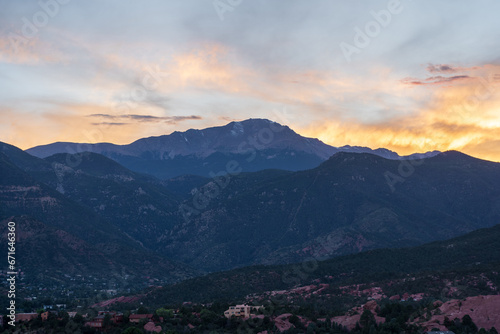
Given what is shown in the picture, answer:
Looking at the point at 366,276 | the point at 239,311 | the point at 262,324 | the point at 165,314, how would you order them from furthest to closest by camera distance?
the point at 366,276 < the point at 239,311 < the point at 165,314 < the point at 262,324

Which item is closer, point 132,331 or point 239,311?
point 132,331

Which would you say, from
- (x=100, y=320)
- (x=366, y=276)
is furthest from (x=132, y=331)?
(x=366, y=276)

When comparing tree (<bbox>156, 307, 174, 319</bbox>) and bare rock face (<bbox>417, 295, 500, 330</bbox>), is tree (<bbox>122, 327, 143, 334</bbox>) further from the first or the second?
bare rock face (<bbox>417, 295, 500, 330</bbox>)

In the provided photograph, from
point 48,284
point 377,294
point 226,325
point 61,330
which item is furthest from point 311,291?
point 48,284

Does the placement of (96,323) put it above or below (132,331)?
above

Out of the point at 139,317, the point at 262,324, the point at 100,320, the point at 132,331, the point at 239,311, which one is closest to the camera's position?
the point at 132,331

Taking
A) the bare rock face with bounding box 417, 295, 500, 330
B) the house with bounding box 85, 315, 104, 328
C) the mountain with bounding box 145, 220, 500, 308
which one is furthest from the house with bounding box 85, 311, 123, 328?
the bare rock face with bounding box 417, 295, 500, 330

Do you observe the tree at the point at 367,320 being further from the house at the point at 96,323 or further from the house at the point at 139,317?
the house at the point at 96,323

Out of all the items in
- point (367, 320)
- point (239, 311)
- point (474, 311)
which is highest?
point (474, 311)

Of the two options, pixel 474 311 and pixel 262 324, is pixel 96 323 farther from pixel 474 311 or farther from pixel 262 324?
pixel 474 311

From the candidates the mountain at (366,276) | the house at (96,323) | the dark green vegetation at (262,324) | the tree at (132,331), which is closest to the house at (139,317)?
the dark green vegetation at (262,324)

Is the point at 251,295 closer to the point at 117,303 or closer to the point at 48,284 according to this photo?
the point at 117,303
